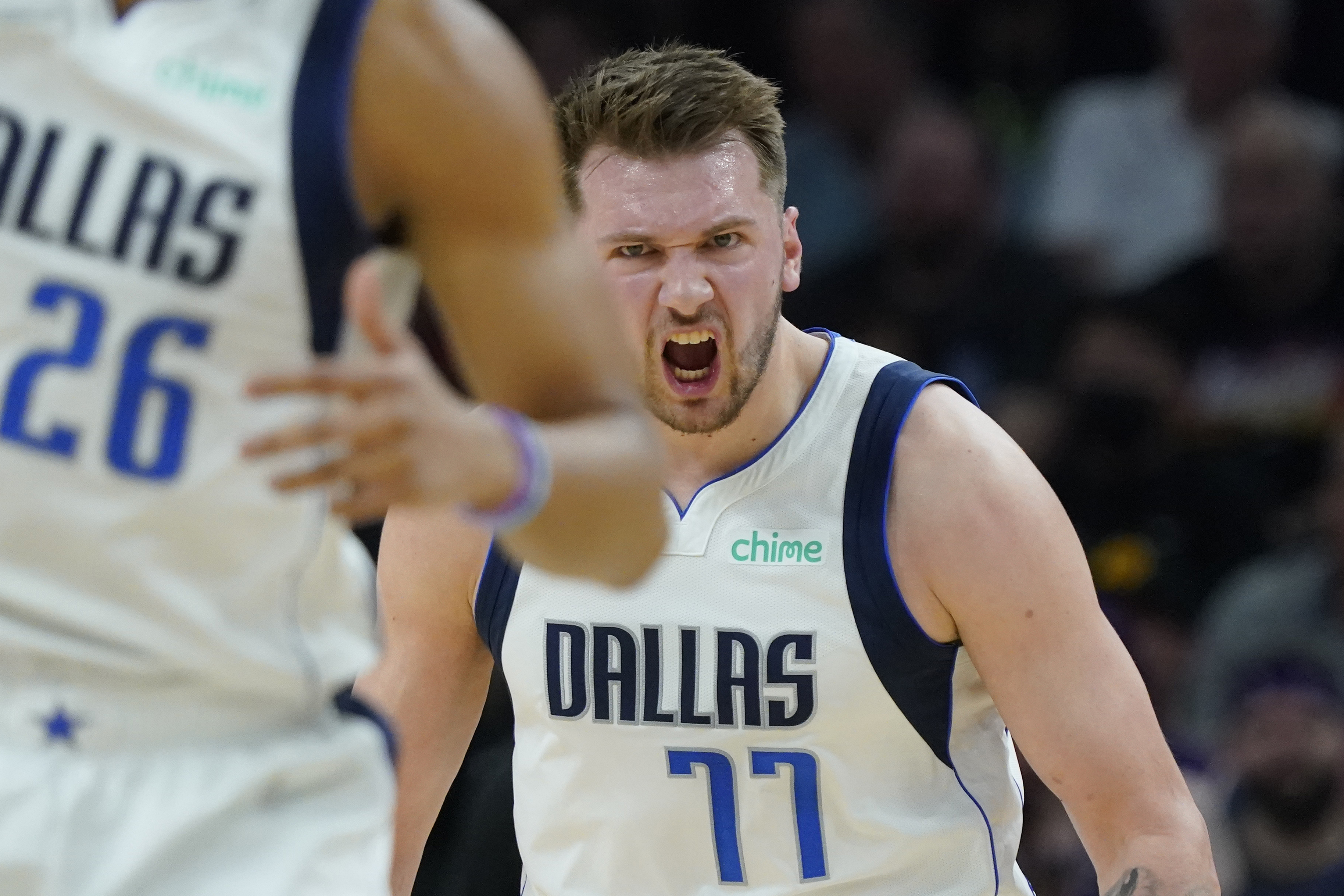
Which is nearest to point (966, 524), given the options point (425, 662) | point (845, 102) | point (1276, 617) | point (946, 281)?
point (425, 662)

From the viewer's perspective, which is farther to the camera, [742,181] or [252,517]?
[742,181]

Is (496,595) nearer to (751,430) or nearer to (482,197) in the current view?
(751,430)

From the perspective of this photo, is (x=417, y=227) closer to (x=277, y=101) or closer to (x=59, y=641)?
(x=277, y=101)

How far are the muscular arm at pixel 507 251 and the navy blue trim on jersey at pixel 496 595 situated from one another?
147 cm

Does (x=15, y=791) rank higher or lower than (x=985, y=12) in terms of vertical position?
lower

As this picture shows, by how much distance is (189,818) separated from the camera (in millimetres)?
1739

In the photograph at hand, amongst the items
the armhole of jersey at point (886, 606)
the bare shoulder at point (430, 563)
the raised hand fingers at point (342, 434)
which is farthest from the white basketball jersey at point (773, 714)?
the raised hand fingers at point (342, 434)

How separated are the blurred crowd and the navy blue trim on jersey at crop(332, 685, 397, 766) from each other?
3702 millimetres

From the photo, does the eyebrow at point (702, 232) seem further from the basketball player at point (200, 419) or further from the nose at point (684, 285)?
the basketball player at point (200, 419)

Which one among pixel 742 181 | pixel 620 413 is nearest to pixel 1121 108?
pixel 742 181

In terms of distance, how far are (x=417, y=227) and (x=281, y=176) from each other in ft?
0.63

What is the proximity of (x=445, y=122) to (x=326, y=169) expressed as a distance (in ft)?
0.48

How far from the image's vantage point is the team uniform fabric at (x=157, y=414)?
5.60 feet

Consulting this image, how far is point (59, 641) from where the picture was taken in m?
1.73
